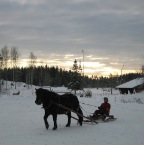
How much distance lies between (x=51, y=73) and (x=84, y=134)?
456ft

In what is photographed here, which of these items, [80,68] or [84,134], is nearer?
[84,134]

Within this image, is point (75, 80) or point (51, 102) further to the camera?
point (75, 80)

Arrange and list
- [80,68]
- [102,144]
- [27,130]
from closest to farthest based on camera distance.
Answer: [102,144] < [27,130] < [80,68]

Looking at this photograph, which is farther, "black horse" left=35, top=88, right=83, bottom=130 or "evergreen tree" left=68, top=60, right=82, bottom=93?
"evergreen tree" left=68, top=60, right=82, bottom=93

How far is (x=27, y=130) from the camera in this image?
13.9 meters

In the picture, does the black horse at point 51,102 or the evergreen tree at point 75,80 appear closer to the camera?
the black horse at point 51,102

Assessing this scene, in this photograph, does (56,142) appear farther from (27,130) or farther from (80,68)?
(80,68)

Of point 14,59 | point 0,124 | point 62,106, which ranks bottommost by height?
point 0,124

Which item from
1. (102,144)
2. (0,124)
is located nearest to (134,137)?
(102,144)

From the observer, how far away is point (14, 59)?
104 metres

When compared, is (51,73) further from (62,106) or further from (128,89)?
(62,106)

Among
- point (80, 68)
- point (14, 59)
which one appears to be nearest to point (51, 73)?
point (14, 59)

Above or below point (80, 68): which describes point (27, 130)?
below

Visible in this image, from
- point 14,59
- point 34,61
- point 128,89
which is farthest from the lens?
point 34,61
